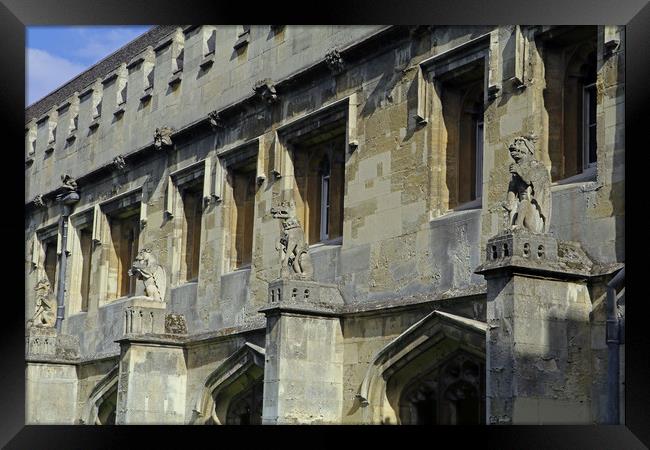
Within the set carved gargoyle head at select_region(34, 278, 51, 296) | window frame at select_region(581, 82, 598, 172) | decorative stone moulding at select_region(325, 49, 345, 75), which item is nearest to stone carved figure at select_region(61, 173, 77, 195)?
carved gargoyle head at select_region(34, 278, 51, 296)

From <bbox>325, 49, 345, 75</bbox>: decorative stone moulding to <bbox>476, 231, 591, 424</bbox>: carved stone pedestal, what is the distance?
17.6 ft

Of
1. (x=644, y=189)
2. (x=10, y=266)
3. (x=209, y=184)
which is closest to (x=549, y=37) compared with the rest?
(x=644, y=189)

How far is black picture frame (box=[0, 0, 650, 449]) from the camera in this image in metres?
12.5

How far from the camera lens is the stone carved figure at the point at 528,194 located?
571 inches

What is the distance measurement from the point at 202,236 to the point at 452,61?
6440 millimetres

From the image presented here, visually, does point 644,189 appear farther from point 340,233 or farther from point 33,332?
point 33,332

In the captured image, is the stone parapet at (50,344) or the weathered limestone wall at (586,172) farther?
the stone parapet at (50,344)

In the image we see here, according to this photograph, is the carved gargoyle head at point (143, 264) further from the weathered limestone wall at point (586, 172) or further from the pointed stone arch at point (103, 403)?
the weathered limestone wall at point (586, 172)

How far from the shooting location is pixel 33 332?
25.5 m

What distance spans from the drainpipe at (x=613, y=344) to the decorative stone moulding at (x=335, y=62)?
6.04 m

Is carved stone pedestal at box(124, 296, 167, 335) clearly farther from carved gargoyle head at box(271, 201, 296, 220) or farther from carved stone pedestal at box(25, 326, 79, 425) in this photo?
carved gargoyle head at box(271, 201, 296, 220)

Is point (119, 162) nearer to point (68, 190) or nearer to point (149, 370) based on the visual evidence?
point (68, 190)
